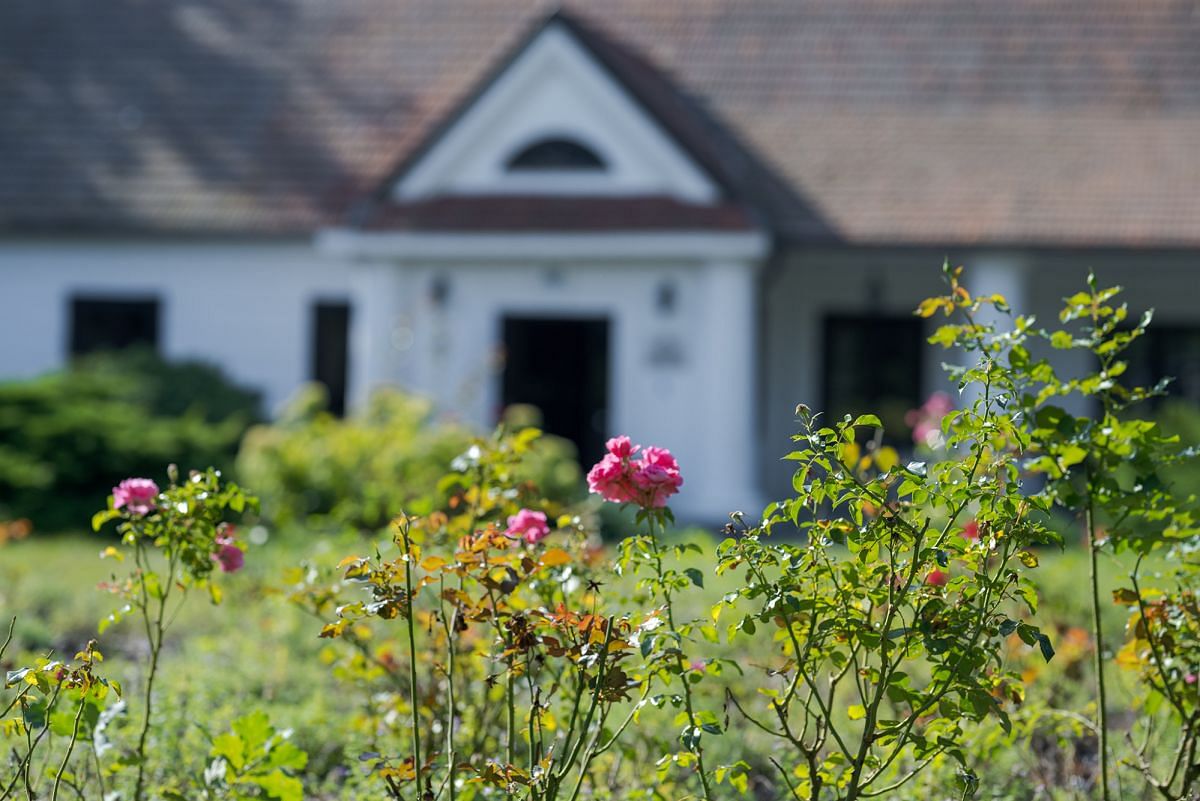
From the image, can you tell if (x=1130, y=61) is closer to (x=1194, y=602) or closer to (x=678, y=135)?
(x=678, y=135)

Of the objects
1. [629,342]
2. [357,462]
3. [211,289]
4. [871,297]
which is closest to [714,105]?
[871,297]

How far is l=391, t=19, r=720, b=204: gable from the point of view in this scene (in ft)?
48.3

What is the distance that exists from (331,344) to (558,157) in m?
3.46

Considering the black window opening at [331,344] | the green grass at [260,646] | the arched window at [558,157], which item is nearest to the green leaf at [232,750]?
the green grass at [260,646]

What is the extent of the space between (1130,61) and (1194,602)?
1427 centimetres

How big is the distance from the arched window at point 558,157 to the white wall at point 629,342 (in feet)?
3.05

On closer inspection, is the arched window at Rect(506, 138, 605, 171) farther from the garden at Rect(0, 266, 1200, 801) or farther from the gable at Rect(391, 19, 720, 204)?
the garden at Rect(0, 266, 1200, 801)

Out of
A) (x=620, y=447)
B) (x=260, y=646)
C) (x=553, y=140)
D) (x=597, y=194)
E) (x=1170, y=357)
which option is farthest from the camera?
(x=1170, y=357)

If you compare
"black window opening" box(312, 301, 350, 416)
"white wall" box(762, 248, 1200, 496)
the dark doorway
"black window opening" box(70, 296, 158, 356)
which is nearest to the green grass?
the dark doorway

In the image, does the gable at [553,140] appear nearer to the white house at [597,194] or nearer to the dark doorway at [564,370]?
the white house at [597,194]

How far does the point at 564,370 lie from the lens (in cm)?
1609

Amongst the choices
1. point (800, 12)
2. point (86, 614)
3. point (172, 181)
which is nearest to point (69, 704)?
point (86, 614)

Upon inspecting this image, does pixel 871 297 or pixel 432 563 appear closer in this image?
pixel 432 563

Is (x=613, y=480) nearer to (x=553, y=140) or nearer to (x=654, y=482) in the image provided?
(x=654, y=482)
